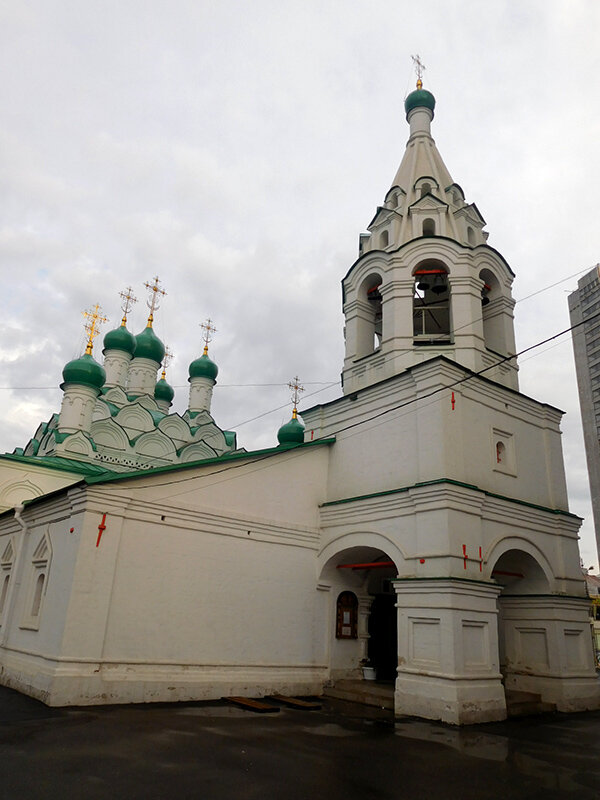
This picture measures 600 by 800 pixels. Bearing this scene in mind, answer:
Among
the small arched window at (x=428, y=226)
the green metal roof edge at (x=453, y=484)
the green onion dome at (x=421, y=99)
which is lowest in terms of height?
the green metal roof edge at (x=453, y=484)

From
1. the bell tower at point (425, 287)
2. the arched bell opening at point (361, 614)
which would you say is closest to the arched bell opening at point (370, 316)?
the bell tower at point (425, 287)

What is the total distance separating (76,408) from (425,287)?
11.4 m

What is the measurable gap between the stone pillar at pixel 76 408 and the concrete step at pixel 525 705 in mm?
13903

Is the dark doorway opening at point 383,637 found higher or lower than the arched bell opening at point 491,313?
lower

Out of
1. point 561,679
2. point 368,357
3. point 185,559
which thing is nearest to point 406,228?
point 368,357

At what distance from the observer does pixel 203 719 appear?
7.44 metres

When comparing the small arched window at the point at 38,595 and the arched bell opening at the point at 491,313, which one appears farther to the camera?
the arched bell opening at the point at 491,313

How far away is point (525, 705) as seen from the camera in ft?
30.1

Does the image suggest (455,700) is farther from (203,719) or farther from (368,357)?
(368,357)

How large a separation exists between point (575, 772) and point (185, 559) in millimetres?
6100

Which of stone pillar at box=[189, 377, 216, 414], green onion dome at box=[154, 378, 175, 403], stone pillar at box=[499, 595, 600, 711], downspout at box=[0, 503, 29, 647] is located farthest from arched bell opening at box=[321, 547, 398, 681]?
green onion dome at box=[154, 378, 175, 403]

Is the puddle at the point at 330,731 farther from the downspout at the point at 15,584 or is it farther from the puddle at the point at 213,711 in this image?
the downspout at the point at 15,584

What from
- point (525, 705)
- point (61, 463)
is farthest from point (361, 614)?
point (61, 463)

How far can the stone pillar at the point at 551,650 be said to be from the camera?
386 inches
